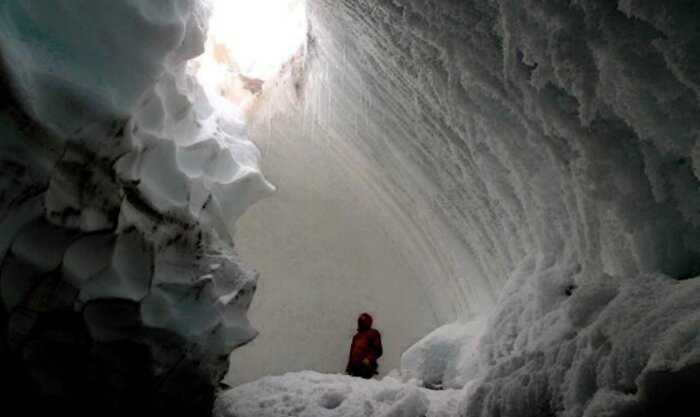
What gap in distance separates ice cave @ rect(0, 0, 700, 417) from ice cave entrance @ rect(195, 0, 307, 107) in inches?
25.1

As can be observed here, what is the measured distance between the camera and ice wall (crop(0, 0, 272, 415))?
2.11m

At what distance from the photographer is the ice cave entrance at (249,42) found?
4.72 meters

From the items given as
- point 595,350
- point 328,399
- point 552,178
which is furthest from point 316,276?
point 595,350

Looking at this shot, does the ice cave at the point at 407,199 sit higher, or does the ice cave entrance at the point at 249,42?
the ice cave entrance at the point at 249,42

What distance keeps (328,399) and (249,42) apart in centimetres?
307

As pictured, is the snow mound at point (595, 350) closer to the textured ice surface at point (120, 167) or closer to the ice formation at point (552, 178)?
the ice formation at point (552, 178)

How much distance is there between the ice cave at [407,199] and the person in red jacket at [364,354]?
1.11 meters

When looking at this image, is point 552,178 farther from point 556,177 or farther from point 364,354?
point 364,354

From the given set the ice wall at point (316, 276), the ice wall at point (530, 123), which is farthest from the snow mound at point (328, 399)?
the ice wall at point (316, 276)

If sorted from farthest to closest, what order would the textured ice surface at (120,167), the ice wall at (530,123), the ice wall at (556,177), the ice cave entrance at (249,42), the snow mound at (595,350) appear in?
1. the ice cave entrance at (249,42)
2. the textured ice surface at (120,167)
3. the ice wall at (530,123)
4. the ice wall at (556,177)
5. the snow mound at (595,350)

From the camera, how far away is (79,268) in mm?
2395

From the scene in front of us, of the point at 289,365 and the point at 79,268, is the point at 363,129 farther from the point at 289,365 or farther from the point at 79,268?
the point at 289,365

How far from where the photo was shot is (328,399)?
258cm

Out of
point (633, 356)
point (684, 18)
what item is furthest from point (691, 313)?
point (684, 18)
